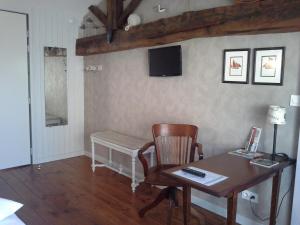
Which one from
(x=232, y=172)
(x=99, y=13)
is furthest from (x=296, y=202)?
(x=99, y=13)

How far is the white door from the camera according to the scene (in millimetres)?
3941

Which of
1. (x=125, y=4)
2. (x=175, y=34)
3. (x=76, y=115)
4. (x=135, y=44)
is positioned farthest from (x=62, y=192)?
(x=125, y=4)

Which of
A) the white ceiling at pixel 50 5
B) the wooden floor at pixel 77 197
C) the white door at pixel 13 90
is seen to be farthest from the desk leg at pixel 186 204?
the white ceiling at pixel 50 5

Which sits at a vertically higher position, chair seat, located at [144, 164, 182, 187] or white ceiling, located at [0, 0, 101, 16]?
white ceiling, located at [0, 0, 101, 16]

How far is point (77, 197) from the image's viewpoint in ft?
10.7

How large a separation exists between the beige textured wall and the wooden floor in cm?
68

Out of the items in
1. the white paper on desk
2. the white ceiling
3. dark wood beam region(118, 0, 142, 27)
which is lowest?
the white paper on desk

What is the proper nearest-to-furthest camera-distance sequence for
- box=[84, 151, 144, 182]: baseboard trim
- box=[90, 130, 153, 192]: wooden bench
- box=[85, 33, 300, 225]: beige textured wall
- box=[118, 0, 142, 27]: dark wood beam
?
box=[85, 33, 300, 225]: beige textured wall < box=[90, 130, 153, 192]: wooden bench < box=[118, 0, 142, 27]: dark wood beam < box=[84, 151, 144, 182]: baseboard trim

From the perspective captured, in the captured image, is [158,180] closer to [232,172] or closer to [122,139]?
[232,172]

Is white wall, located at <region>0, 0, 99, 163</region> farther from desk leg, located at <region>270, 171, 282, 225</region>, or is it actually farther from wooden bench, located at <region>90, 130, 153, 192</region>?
desk leg, located at <region>270, 171, 282, 225</region>

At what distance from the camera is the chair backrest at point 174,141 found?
2926 mm

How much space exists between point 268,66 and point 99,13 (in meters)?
2.74

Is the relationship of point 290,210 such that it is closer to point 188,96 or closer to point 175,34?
point 188,96

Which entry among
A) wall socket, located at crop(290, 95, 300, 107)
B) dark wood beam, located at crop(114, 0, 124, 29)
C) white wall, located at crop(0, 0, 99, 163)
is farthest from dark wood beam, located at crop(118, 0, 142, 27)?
wall socket, located at crop(290, 95, 300, 107)
